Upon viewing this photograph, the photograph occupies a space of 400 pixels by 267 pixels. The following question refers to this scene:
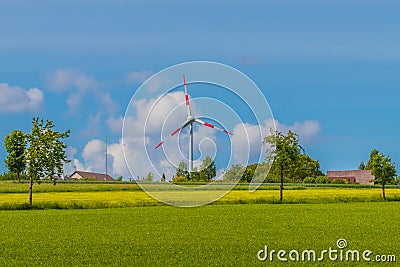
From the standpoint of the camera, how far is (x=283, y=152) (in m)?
60.8

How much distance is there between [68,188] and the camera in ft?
241

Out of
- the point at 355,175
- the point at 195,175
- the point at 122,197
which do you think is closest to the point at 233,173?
the point at 195,175

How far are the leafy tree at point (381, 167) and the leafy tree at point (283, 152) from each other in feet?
39.7

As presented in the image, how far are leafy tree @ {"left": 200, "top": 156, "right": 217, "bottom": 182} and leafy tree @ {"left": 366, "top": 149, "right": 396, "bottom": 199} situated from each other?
36005mm

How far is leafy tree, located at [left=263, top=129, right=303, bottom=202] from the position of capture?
60.6 m

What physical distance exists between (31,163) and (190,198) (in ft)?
45.9

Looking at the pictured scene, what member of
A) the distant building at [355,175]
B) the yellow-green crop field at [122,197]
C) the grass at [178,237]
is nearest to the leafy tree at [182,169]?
the grass at [178,237]

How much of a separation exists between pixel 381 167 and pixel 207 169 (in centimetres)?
3743

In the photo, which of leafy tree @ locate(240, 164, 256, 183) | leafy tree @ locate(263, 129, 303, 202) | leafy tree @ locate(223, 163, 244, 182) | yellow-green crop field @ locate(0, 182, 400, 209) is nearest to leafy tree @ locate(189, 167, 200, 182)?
leafy tree @ locate(223, 163, 244, 182)

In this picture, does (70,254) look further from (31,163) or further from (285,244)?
(31,163)

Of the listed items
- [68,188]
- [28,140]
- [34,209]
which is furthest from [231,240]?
[68,188]

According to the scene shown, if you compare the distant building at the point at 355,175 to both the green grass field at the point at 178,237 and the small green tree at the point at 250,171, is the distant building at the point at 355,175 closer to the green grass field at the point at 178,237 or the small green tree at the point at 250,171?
the small green tree at the point at 250,171

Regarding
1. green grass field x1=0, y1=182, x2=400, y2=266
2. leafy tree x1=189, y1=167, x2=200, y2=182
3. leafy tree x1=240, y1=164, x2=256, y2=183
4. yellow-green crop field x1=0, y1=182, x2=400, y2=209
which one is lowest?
green grass field x1=0, y1=182, x2=400, y2=266

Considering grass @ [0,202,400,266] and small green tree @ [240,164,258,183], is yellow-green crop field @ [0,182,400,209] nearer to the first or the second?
small green tree @ [240,164,258,183]
